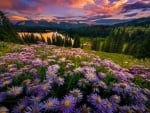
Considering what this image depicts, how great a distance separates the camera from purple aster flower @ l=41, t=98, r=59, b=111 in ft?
7.63

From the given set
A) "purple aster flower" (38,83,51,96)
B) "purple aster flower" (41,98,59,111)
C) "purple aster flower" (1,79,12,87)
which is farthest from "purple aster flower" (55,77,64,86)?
"purple aster flower" (1,79,12,87)

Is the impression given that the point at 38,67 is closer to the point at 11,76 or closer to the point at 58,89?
the point at 11,76

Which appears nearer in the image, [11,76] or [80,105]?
[80,105]

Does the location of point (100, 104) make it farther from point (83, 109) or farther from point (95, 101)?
point (83, 109)

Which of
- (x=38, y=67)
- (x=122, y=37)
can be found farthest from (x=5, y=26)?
(x=38, y=67)

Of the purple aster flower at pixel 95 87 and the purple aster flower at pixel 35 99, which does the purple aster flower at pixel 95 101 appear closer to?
the purple aster flower at pixel 95 87

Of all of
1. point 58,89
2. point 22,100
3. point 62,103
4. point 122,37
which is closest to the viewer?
point 62,103

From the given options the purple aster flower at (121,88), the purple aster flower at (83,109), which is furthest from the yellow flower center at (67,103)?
the purple aster flower at (121,88)

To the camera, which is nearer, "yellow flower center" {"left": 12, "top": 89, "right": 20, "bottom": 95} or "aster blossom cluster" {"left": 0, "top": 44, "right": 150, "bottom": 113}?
"aster blossom cluster" {"left": 0, "top": 44, "right": 150, "bottom": 113}

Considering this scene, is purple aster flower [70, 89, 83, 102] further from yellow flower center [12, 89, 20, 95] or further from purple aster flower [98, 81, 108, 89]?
yellow flower center [12, 89, 20, 95]

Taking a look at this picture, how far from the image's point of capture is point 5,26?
226 feet

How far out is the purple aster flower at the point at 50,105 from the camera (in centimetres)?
232

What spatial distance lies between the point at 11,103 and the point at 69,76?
2.87 ft

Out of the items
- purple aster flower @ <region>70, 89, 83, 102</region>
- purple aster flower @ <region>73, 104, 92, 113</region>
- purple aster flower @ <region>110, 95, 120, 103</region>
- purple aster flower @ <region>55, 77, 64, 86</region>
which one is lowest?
purple aster flower @ <region>110, 95, 120, 103</region>
